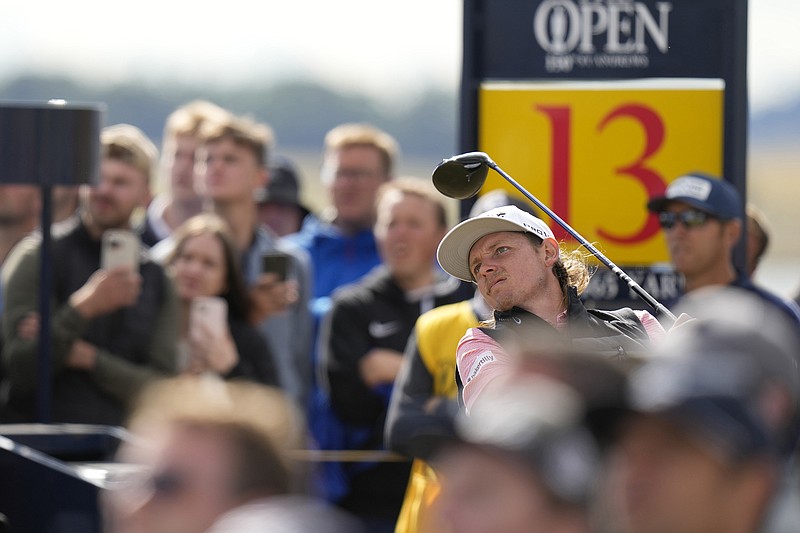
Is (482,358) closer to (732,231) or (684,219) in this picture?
(684,219)

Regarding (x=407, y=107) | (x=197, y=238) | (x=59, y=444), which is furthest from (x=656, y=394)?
(x=407, y=107)

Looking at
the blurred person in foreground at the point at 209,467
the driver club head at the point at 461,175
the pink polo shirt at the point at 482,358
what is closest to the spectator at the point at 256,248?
the driver club head at the point at 461,175

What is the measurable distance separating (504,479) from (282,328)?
15.8 feet

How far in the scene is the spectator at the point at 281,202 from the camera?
8977 mm

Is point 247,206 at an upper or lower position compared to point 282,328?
upper

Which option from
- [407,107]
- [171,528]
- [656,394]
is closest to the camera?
[656,394]

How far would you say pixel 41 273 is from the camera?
6.00 metres

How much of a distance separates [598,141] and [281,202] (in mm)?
2949

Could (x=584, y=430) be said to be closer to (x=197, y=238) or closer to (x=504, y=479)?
(x=504, y=479)

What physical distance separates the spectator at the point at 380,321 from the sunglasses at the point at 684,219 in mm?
950

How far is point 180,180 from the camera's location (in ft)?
25.7

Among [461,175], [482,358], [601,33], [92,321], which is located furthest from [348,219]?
[482,358]

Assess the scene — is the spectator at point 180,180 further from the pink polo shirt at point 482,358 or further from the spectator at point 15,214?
the pink polo shirt at point 482,358

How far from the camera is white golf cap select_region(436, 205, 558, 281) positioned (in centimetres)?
454
